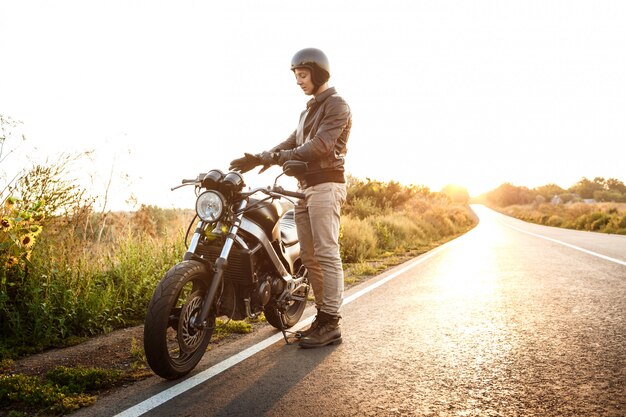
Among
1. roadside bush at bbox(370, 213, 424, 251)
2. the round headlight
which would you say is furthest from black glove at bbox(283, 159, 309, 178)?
roadside bush at bbox(370, 213, 424, 251)

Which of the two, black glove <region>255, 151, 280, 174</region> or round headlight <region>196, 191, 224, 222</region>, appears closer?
round headlight <region>196, 191, 224, 222</region>

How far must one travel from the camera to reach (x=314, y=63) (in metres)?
4.24

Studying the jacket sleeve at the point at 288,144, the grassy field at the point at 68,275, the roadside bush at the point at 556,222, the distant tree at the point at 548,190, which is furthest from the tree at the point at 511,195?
the jacket sleeve at the point at 288,144

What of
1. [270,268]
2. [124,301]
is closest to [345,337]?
[270,268]

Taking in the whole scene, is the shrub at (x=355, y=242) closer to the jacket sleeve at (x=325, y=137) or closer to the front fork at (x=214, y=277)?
the jacket sleeve at (x=325, y=137)

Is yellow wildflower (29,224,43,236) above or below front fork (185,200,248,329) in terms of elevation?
above

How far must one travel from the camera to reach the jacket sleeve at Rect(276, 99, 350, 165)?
13.4ft

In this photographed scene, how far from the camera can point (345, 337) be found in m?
4.50

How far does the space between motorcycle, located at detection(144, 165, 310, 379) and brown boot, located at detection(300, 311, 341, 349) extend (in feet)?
1.17

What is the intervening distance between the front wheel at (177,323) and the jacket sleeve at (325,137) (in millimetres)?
1232

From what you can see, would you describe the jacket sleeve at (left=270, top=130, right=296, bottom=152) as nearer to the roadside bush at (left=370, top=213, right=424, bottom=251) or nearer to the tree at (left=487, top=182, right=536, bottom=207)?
the roadside bush at (left=370, top=213, right=424, bottom=251)

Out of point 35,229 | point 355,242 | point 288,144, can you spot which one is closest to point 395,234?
point 355,242

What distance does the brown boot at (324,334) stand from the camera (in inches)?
162

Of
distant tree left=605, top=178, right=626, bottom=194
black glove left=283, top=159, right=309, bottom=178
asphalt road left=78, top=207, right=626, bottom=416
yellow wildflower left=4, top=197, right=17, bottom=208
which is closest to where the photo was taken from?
asphalt road left=78, top=207, right=626, bottom=416
